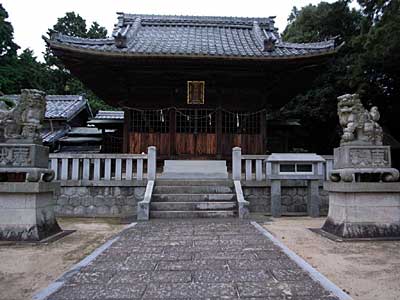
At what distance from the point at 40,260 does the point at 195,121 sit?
9.15 metres

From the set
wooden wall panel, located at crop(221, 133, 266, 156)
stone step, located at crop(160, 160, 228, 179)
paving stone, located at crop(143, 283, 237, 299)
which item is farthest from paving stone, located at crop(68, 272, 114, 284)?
wooden wall panel, located at crop(221, 133, 266, 156)

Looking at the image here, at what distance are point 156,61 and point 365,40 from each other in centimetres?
845

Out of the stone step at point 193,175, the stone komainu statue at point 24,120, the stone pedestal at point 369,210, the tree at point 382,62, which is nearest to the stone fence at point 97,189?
the stone step at point 193,175

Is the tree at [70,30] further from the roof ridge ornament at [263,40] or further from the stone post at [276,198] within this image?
the stone post at [276,198]

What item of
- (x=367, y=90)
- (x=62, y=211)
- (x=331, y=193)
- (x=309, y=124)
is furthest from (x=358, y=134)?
(x=309, y=124)

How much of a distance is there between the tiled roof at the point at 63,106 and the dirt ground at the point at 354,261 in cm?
1675

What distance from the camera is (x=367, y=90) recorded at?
16.8 meters

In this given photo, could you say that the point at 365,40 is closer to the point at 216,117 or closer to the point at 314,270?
the point at 216,117

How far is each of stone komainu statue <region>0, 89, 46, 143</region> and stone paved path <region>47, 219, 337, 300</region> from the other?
270cm

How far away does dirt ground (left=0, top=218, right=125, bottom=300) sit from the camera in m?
3.67

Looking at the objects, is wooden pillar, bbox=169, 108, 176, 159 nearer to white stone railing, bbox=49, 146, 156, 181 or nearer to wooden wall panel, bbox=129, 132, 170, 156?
wooden wall panel, bbox=129, 132, 170, 156

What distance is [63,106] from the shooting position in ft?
72.0

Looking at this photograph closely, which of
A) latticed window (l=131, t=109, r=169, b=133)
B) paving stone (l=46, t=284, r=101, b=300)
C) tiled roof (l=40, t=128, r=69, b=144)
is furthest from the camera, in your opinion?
tiled roof (l=40, t=128, r=69, b=144)

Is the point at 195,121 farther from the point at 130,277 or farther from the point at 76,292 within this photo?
the point at 76,292
